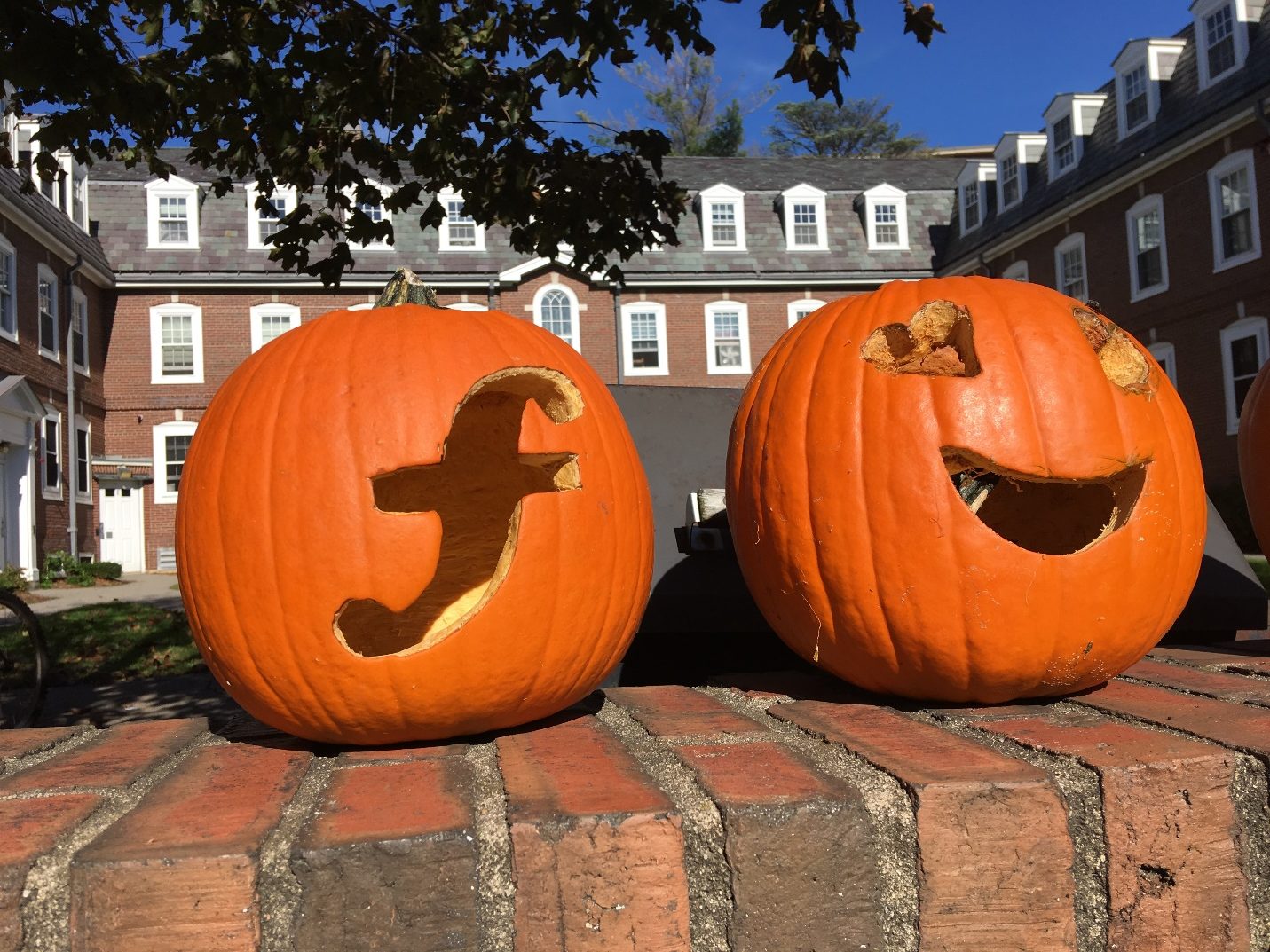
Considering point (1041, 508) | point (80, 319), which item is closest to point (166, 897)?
point (1041, 508)

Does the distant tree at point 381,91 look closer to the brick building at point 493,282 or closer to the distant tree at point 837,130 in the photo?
the brick building at point 493,282

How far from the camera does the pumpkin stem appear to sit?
192cm

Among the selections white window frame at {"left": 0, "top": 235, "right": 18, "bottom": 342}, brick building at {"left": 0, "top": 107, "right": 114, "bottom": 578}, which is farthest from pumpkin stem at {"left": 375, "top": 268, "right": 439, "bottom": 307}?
white window frame at {"left": 0, "top": 235, "right": 18, "bottom": 342}

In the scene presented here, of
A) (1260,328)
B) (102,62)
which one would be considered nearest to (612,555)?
(102,62)

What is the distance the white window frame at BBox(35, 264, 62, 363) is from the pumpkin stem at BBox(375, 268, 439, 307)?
1961 centimetres

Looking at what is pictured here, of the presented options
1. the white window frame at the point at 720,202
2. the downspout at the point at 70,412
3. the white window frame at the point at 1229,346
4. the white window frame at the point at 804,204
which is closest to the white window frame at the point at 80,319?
the downspout at the point at 70,412

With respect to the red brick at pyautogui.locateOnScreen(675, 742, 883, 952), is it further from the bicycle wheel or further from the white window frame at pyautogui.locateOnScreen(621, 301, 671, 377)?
the white window frame at pyautogui.locateOnScreen(621, 301, 671, 377)

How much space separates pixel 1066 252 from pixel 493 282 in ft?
41.8

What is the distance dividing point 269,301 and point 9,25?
20598mm

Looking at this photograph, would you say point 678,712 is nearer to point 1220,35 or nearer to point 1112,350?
point 1112,350

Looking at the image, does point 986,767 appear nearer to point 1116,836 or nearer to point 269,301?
point 1116,836

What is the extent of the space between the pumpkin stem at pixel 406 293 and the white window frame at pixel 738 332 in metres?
22.1

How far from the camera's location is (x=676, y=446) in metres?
2.72

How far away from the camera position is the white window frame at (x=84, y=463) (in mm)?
19984
